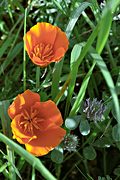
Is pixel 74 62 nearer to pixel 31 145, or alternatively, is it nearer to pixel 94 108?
pixel 94 108

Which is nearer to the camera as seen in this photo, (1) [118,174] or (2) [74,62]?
(2) [74,62]

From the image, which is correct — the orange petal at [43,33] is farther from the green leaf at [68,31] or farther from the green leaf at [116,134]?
the green leaf at [116,134]

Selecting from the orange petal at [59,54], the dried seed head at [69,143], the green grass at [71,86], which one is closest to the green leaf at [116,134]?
the green grass at [71,86]

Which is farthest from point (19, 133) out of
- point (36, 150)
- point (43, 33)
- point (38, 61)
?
point (43, 33)

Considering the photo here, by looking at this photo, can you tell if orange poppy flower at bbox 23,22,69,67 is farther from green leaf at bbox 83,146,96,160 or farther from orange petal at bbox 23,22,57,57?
green leaf at bbox 83,146,96,160

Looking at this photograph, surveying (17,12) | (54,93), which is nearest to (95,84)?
(54,93)

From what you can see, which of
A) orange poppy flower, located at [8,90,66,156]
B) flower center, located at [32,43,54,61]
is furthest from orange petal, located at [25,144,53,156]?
flower center, located at [32,43,54,61]

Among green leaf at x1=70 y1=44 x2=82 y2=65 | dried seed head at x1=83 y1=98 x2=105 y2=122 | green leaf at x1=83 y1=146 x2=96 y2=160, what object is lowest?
green leaf at x1=83 y1=146 x2=96 y2=160

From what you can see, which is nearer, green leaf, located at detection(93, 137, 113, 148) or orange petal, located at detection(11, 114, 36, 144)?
orange petal, located at detection(11, 114, 36, 144)
